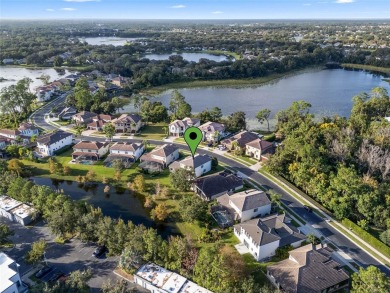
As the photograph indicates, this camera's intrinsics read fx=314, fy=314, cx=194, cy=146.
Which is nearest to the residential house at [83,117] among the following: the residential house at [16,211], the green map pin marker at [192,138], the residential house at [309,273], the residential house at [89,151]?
the residential house at [89,151]

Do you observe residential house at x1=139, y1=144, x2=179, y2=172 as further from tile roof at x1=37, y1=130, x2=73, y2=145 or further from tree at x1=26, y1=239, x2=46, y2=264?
tree at x1=26, y1=239, x2=46, y2=264

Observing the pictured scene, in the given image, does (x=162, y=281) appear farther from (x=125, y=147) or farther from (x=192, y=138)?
(x=125, y=147)

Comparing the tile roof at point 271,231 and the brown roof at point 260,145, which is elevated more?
the brown roof at point 260,145

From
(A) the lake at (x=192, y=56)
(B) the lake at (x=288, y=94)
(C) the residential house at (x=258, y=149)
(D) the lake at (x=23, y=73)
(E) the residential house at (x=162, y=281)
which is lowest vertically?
(E) the residential house at (x=162, y=281)

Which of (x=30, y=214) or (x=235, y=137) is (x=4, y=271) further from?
(x=235, y=137)

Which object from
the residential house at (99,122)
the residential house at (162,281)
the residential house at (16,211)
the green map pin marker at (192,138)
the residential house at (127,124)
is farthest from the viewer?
the residential house at (99,122)

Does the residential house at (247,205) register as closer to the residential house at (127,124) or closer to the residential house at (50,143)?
the residential house at (127,124)

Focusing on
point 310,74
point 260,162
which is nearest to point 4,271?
point 260,162

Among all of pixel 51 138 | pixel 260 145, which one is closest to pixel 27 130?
pixel 51 138
